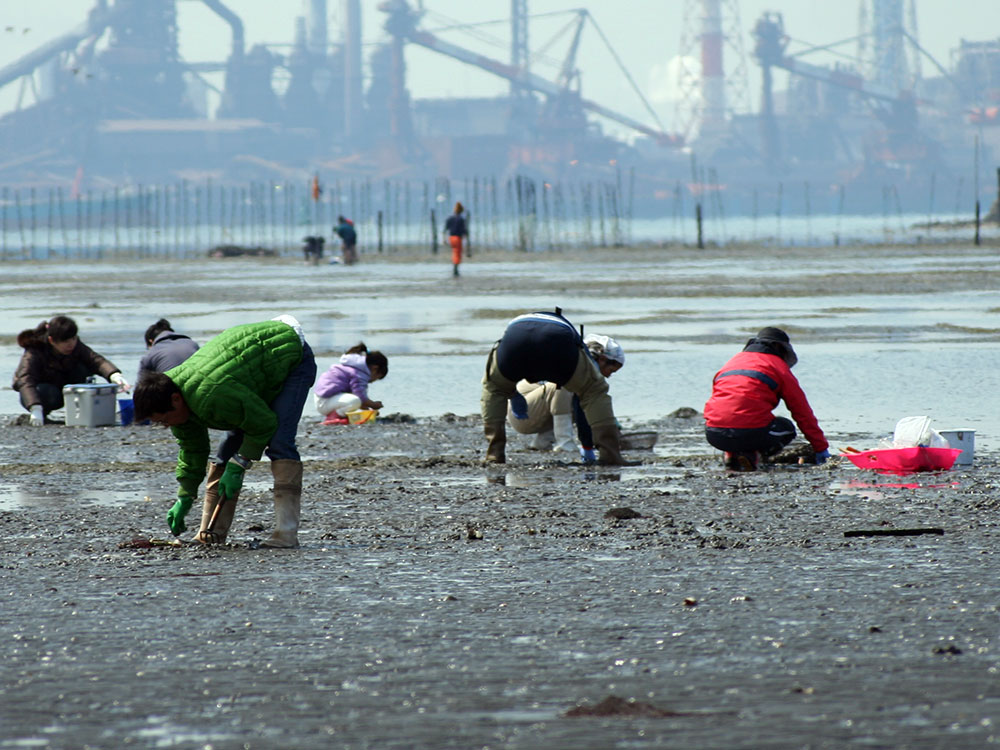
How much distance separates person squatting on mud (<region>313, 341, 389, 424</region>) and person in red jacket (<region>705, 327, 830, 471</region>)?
4.02m

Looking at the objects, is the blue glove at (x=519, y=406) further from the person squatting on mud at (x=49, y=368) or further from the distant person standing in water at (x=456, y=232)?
the distant person standing in water at (x=456, y=232)

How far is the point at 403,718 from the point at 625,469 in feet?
20.0

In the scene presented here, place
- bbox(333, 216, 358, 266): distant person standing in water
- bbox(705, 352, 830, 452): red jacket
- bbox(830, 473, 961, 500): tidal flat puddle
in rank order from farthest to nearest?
bbox(333, 216, 358, 266): distant person standing in water < bbox(705, 352, 830, 452): red jacket < bbox(830, 473, 961, 500): tidal flat puddle

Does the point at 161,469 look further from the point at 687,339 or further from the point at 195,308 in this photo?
the point at 195,308

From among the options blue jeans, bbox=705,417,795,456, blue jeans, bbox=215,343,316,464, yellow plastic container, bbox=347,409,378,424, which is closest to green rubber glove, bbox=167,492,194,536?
blue jeans, bbox=215,343,316,464

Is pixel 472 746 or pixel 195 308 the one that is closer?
pixel 472 746

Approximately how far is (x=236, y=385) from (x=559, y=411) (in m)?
4.68

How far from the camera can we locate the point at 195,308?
97.6 feet

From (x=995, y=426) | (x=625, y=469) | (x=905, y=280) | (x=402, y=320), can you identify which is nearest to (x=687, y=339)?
(x=402, y=320)

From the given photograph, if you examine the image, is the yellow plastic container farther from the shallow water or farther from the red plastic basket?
the red plastic basket

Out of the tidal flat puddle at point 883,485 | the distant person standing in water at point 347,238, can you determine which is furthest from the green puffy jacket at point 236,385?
the distant person standing in water at point 347,238

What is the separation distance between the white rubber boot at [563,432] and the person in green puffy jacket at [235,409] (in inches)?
160

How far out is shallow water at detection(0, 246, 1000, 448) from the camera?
14812 mm

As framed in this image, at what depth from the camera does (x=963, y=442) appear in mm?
9859
